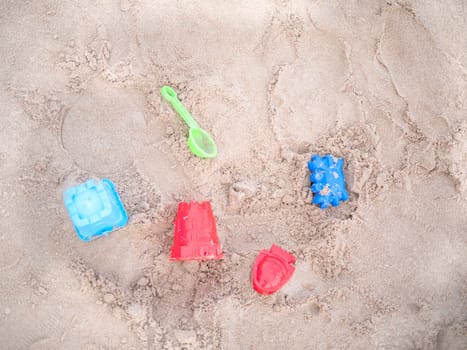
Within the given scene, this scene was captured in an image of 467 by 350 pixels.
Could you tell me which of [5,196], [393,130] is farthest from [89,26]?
[393,130]

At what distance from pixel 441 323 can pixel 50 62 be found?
5.30 ft

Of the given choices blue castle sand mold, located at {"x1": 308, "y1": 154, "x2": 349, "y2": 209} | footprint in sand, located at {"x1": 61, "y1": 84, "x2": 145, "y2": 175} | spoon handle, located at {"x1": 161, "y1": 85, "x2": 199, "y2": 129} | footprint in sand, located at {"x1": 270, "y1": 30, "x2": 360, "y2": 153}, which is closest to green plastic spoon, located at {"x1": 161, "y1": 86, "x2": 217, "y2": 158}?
spoon handle, located at {"x1": 161, "y1": 85, "x2": 199, "y2": 129}

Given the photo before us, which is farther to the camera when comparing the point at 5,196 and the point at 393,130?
the point at 393,130

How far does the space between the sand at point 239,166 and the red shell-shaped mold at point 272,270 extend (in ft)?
Answer: 0.15

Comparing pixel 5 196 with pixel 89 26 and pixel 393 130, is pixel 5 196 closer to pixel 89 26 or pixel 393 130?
pixel 89 26

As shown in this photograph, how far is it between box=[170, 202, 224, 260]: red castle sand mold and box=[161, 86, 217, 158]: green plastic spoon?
19 centimetres

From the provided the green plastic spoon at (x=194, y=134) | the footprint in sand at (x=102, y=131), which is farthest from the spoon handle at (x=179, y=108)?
the footprint in sand at (x=102, y=131)

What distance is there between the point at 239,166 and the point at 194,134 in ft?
0.65

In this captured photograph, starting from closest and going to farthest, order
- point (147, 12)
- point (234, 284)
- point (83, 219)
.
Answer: point (83, 219) < point (234, 284) < point (147, 12)

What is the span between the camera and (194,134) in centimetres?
198

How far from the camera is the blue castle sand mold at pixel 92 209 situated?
5.88 feet

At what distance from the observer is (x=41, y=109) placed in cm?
194

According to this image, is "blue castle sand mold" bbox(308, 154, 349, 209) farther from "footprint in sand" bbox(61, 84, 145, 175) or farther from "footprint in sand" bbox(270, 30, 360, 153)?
"footprint in sand" bbox(61, 84, 145, 175)

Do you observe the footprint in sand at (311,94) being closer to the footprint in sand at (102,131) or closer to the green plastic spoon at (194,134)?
the green plastic spoon at (194,134)
